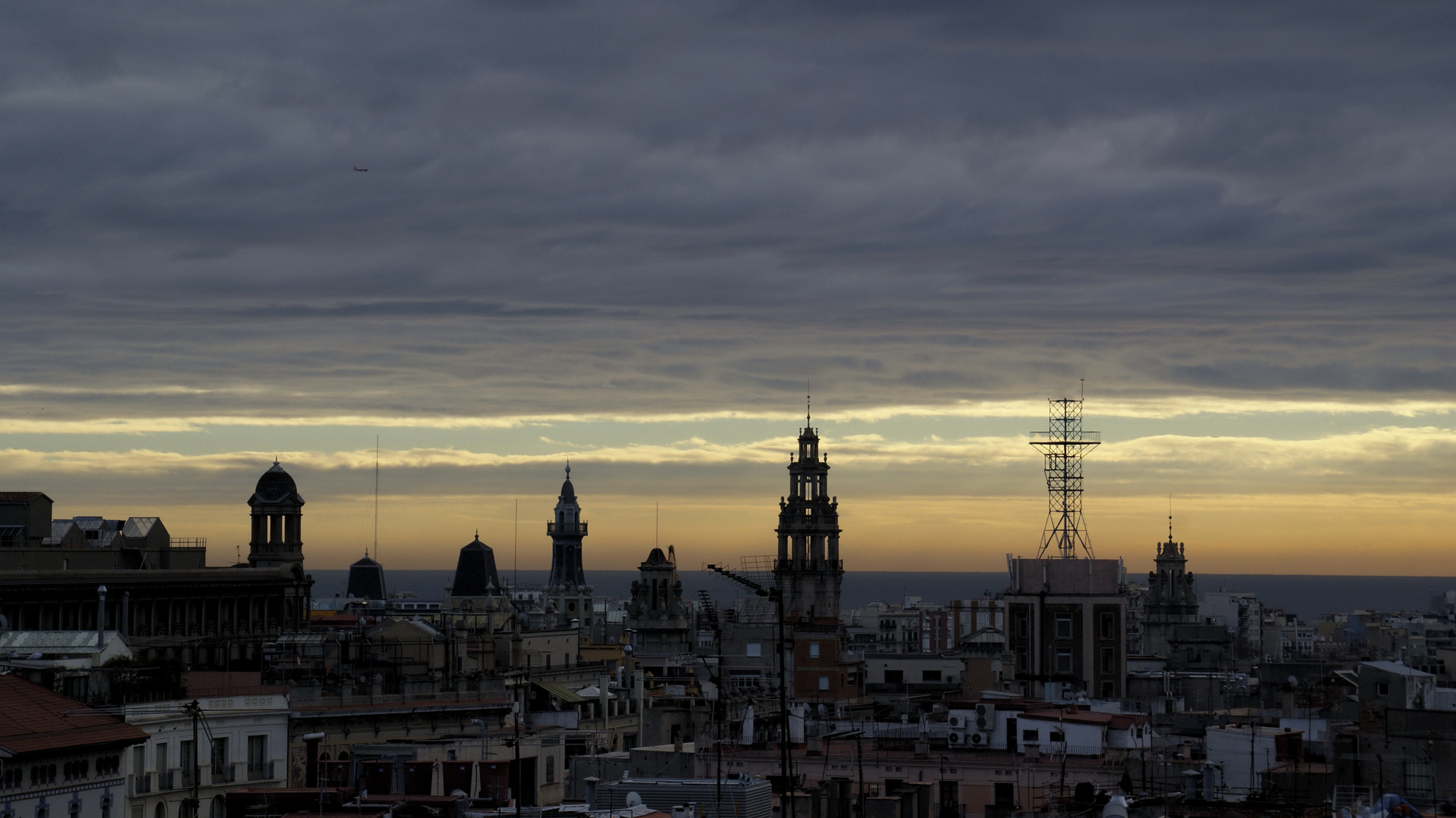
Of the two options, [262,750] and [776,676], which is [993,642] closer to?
[776,676]

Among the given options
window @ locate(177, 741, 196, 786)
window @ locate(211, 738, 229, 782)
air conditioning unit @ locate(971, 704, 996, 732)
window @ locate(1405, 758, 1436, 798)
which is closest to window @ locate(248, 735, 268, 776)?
window @ locate(211, 738, 229, 782)

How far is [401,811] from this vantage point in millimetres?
42438

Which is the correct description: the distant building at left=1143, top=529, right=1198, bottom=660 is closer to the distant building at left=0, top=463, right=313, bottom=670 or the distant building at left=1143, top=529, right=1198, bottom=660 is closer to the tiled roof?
the distant building at left=0, top=463, right=313, bottom=670

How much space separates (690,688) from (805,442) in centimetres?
4871

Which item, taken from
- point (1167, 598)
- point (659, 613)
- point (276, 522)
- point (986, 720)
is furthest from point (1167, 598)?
point (986, 720)

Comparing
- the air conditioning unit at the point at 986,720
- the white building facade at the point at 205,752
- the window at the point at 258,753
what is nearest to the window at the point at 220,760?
the white building facade at the point at 205,752

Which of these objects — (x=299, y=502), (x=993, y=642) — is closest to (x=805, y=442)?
(x=993, y=642)

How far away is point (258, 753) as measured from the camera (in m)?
59.8

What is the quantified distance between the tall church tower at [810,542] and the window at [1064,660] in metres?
18.7

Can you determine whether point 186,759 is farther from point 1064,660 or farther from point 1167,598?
point 1167,598

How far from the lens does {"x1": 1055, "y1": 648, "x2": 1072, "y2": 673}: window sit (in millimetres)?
127562

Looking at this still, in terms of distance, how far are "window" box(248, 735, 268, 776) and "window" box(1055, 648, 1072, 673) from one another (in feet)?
247

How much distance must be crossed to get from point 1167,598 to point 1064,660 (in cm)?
6728

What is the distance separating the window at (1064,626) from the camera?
128 metres
